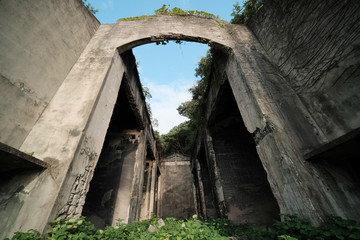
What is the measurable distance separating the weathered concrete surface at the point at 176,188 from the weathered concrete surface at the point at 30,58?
373 inches

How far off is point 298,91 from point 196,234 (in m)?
3.39

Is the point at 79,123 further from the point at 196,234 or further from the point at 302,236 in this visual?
the point at 302,236

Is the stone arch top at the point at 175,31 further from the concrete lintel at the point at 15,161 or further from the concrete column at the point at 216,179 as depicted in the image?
the concrete column at the point at 216,179

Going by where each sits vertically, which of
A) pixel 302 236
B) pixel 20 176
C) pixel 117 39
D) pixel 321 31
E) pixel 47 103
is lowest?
pixel 302 236

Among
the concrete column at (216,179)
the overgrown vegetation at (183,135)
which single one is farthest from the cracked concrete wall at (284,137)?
the overgrown vegetation at (183,135)

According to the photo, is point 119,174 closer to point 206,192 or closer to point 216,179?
point 216,179

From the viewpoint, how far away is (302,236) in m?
1.82

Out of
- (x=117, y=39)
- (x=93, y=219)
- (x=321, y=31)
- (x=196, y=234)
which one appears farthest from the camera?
(x=93, y=219)

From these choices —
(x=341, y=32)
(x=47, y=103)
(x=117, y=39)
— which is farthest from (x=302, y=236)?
(x=117, y=39)

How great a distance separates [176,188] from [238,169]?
6.66 m

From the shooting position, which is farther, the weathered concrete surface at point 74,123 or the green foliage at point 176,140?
the green foliage at point 176,140

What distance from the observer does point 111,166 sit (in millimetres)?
6051

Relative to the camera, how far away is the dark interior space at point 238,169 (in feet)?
17.3

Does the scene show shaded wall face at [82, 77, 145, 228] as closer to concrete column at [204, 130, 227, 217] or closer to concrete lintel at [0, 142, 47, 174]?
concrete column at [204, 130, 227, 217]
